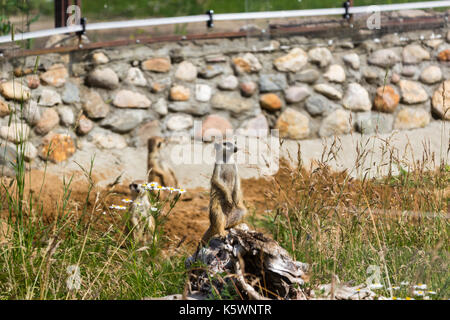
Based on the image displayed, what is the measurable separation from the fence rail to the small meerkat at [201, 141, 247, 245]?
2.80 m

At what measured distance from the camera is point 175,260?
398cm

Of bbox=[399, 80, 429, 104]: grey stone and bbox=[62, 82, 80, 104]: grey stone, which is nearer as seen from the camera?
bbox=[62, 82, 80, 104]: grey stone

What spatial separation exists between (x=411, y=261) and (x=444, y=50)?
522 cm

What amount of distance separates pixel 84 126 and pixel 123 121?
400mm

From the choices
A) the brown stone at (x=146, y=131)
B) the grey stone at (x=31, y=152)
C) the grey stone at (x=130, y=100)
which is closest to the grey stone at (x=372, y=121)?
the brown stone at (x=146, y=131)

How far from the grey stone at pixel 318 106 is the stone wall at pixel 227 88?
0.04ft

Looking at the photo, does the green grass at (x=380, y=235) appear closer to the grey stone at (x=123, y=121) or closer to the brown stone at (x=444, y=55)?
the grey stone at (x=123, y=121)

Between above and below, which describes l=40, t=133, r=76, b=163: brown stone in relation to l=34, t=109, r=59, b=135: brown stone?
below

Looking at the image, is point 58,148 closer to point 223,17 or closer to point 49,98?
point 49,98

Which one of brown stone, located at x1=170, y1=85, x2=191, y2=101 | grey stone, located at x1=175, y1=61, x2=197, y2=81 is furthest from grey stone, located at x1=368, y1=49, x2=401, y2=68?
brown stone, located at x1=170, y1=85, x2=191, y2=101

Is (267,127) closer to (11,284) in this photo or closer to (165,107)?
(165,107)

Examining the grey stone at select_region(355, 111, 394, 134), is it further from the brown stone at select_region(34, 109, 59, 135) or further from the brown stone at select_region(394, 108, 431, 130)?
the brown stone at select_region(34, 109, 59, 135)

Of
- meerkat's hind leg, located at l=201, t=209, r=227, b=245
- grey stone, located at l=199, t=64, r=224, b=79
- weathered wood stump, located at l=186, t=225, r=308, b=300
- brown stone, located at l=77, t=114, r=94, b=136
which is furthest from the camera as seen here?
grey stone, located at l=199, t=64, r=224, b=79

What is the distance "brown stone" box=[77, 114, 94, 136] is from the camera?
21.8ft
